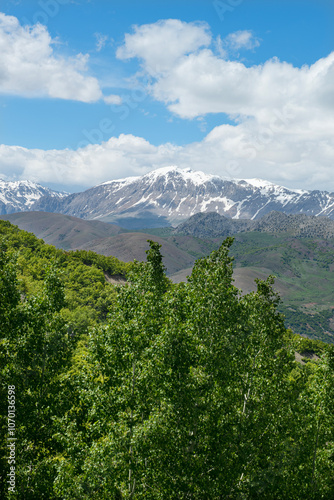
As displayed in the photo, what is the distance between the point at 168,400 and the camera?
2356cm

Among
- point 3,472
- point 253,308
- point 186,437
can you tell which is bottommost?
point 3,472

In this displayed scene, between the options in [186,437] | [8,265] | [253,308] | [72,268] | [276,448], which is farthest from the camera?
[72,268]

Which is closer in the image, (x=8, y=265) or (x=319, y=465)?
(x=8, y=265)

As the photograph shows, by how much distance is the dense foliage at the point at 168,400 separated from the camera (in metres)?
23.7

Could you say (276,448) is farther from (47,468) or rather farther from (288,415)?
→ (47,468)

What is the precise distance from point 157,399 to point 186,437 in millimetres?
3170

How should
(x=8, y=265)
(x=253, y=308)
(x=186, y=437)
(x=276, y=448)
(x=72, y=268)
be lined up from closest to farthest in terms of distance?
(x=186, y=437) < (x=8, y=265) < (x=276, y=448) < (x=253, y=308) < (x=72, y=268)

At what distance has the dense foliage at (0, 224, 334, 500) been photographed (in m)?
23.7

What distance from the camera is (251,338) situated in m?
29.3

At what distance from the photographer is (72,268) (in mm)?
133375

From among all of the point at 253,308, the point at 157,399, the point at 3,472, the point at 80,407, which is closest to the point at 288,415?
the point at 253,308

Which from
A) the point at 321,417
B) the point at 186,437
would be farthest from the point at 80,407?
the point at 321,417

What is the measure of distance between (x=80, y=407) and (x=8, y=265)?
43.2 feet

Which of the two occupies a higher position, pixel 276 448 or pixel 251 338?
pixel 251 338
